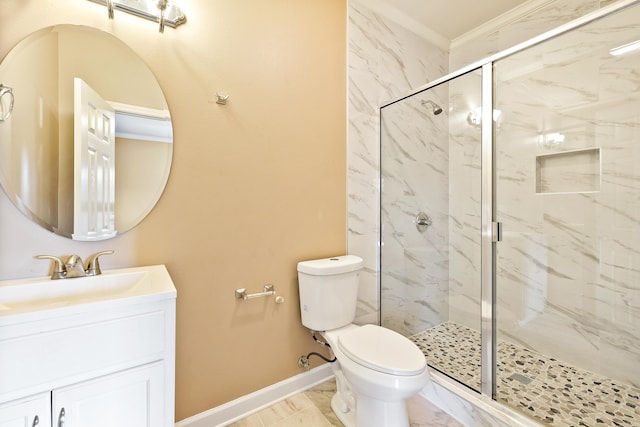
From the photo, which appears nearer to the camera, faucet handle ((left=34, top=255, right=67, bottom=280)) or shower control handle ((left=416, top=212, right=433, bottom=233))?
faucet handle ((left=34, top=255, right=67, bottom=280))

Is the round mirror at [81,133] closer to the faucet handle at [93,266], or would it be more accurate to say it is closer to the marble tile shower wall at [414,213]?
the faucet handle at [93,266]

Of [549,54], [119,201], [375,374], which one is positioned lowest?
[375,374]

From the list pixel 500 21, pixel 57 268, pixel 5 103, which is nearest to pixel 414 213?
pixel 500 21

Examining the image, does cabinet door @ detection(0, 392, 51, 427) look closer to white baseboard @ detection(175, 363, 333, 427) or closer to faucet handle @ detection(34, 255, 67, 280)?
faucet handle @ detection(34, 255, 67, 280)

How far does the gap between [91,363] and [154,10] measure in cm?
143

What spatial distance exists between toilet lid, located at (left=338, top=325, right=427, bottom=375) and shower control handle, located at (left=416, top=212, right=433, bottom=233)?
0.96 m

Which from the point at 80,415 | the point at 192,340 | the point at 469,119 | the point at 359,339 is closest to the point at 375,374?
the point at 359,339

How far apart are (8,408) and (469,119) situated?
8.09ft

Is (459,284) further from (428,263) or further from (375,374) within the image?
(375,374)

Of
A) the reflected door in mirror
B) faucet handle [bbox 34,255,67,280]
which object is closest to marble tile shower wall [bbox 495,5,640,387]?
the reflected door in mirror

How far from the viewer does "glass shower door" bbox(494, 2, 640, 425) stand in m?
1.55

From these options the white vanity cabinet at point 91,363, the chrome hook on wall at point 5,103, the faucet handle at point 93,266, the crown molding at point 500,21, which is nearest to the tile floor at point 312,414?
the white vanity cabinet at point 91,363

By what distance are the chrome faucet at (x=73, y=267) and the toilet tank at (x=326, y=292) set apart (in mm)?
932

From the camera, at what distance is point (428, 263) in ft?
7.34
